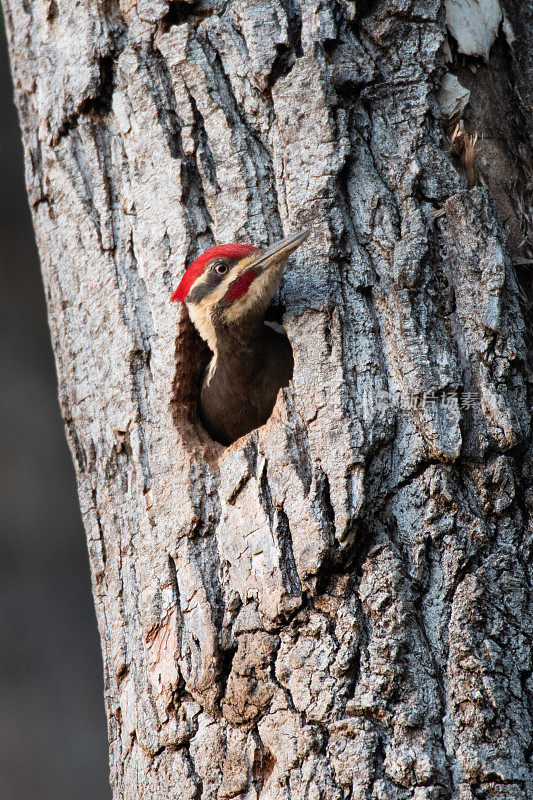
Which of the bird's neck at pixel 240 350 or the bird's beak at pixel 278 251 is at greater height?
the bird's beak at pixel 278 251

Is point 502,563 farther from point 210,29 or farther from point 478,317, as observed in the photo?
point 210,29

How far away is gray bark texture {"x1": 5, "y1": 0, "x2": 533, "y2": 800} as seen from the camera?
7.02 ft

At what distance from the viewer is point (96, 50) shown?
3043mm

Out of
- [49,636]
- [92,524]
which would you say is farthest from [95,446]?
[49,636]

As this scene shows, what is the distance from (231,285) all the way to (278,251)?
0.35m

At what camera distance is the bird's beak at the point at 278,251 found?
2.57 metres

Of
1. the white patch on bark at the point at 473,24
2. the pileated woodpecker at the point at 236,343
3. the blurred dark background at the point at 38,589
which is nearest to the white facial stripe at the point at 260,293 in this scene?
the pileated woodpecker at the point at 236,343

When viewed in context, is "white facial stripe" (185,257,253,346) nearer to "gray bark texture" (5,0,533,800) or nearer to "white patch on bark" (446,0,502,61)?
"gray bark texture" (5,0,533,800)

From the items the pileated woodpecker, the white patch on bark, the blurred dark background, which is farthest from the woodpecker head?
the blurred dark background

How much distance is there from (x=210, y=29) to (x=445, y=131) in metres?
0.89

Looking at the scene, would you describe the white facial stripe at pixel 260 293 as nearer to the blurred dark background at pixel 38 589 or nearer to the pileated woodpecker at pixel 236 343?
the pileated woodpecker at pixel 236 343

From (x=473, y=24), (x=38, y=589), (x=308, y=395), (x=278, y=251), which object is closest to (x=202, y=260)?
(x=278, y=251)

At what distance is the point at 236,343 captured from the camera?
127 inches

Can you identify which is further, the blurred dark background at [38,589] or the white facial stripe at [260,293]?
the blurred dark background at [38,589]
